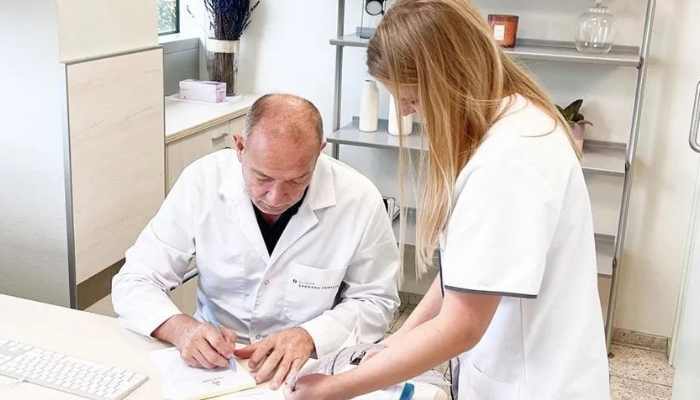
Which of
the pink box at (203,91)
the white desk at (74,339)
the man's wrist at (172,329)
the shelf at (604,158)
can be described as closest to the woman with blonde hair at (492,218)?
the white desk at (74,339)

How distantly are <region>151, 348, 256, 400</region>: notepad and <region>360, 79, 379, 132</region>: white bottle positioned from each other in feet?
6.33

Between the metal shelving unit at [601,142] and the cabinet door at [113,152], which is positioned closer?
the cabinet door at [113,152]

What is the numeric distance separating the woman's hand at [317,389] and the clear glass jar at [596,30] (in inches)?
83.8

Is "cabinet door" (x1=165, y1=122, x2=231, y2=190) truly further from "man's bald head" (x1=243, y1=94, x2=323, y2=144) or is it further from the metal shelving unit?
"man's bald head" (x1=243, y1=94, x2=323, y2=144)

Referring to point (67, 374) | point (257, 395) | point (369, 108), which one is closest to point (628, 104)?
point (369, 108)

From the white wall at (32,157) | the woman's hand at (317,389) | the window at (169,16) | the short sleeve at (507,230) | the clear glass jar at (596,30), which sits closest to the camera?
the short sleeve at (507,230)

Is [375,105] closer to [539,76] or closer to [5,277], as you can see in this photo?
[539,76]

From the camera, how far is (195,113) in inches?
118

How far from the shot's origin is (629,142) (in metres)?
3.02

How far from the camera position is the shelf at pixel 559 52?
111 inches

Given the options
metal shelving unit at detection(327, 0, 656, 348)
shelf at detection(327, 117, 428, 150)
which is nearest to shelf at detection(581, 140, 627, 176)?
metal shelving unit at detection(327, 0, 656, 348)

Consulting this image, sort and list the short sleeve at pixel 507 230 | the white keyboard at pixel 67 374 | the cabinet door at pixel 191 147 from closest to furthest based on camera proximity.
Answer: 1. the short sleeve at pixel 507 230
2. the white keyboard at pixel 67 374
3. the cabinet door at pixel 191 147

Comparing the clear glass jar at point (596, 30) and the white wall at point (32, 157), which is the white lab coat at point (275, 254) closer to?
the white wall at point (32, 157)

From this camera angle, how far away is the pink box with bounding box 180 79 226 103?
3.25 metres
